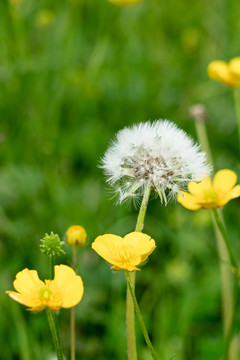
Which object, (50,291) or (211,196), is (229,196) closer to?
(211,196)

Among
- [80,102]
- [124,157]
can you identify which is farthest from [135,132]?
[80,102]

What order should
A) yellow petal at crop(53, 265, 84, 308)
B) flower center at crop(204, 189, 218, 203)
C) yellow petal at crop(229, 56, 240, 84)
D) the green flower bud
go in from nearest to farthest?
yellow petal at crop(53, 265, 84, 308) → the green flower bud → flower center at crop(204, 189, 218, 203) → yellow petal at crop(229, 56, 240, 84)

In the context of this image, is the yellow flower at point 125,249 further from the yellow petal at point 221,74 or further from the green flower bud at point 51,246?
the yellow petal at point 221,74

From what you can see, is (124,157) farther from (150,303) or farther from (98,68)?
(98,68)

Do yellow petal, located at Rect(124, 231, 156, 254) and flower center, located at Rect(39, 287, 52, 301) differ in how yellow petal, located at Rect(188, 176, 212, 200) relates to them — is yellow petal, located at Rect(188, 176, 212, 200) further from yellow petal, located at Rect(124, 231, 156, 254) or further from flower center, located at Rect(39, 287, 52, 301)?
flower center, located at Rect(39, 287, 52, 301)

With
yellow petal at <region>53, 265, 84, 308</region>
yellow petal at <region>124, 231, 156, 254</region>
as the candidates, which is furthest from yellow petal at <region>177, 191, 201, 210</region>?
yellow petal at <region>53, 265, 84, 308</region>

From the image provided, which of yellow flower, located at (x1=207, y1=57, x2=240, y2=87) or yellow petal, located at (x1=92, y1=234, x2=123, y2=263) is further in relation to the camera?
yellow flower, located at (x1=207, y1=57, x2=240, y2=87)
